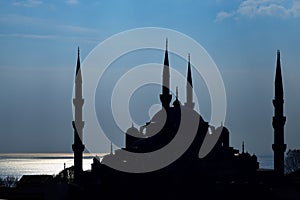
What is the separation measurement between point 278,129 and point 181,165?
664 cm

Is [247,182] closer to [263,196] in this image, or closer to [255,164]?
[263,196]

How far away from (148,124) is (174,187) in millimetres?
9599

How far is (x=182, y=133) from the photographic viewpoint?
41.3m

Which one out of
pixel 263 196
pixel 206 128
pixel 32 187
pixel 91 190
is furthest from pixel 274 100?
pixel 32 187

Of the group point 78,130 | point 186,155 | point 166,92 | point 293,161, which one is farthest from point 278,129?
point 293,161

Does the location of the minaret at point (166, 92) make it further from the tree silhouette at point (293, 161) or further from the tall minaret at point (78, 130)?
the tree silhouette at point (293, 161)

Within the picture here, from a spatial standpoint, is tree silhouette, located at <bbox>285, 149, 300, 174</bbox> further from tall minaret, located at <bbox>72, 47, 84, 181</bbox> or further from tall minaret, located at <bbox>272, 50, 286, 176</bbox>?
tall minaret, located at <bbox>72, 47, 84, 181</bbox>

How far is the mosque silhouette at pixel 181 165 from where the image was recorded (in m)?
36.8

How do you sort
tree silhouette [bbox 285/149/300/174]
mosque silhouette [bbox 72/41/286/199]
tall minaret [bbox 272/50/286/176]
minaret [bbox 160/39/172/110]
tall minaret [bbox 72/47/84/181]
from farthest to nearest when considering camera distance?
tree silhouette [bbox 285/149/300/174] < minaret [bbox 160/39/172/110] < tall minaret [bbox 72/47/84/181] < tall minaret [bbox 272/50/286/176] < mosque silhouette [bbox 72/41/286/199]

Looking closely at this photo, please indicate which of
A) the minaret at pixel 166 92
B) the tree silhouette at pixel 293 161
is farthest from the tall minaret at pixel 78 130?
the tree silhouette at pixel 293 161

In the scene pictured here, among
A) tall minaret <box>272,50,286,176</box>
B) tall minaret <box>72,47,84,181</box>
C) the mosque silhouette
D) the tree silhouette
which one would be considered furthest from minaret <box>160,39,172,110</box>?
the tree silhouette

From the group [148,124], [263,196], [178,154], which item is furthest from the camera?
[148,124]

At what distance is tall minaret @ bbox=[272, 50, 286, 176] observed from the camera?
4016 cm

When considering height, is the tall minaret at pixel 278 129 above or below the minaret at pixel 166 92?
below
